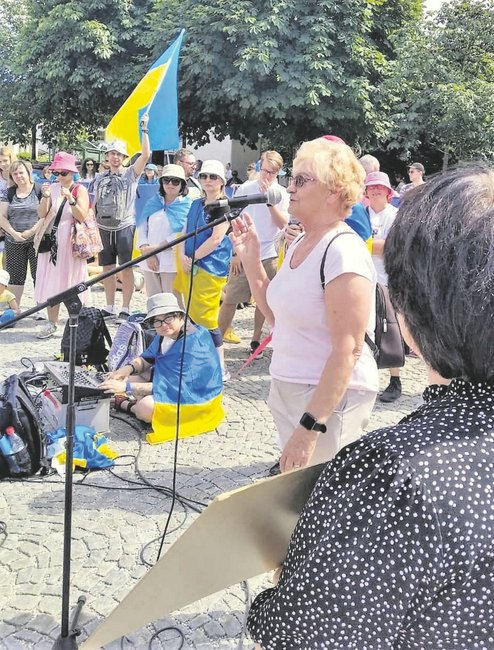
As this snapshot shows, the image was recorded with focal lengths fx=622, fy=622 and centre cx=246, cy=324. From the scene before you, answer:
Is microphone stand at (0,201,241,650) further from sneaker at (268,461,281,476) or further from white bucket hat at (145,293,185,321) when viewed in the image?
white bucket hat at (145,293,185,321)

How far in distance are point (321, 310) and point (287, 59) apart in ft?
53.0

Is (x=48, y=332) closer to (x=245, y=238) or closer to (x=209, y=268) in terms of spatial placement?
(x=209, y=268)

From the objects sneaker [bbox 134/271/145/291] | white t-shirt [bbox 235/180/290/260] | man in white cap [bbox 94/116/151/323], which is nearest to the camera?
white t-shirt [bbox 235/180/290/260]

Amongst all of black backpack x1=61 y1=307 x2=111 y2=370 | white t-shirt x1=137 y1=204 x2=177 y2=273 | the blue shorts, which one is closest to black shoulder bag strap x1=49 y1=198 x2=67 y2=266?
the blue shorts

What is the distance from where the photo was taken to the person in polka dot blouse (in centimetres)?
83

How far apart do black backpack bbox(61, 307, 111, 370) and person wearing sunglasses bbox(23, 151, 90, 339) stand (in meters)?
0.95

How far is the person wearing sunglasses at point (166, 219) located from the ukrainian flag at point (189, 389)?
1186 mm

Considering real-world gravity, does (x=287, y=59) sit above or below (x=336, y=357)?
above

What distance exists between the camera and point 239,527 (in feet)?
3.76

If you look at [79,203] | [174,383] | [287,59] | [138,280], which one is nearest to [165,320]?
[174,383]

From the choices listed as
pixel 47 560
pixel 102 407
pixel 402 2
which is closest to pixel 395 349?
pixel 102 407

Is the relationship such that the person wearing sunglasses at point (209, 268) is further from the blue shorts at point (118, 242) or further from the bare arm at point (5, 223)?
the bare arm at point (5, 223)

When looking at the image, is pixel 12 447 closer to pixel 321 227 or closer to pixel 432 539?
pixel 321 227

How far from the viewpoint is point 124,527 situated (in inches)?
125
